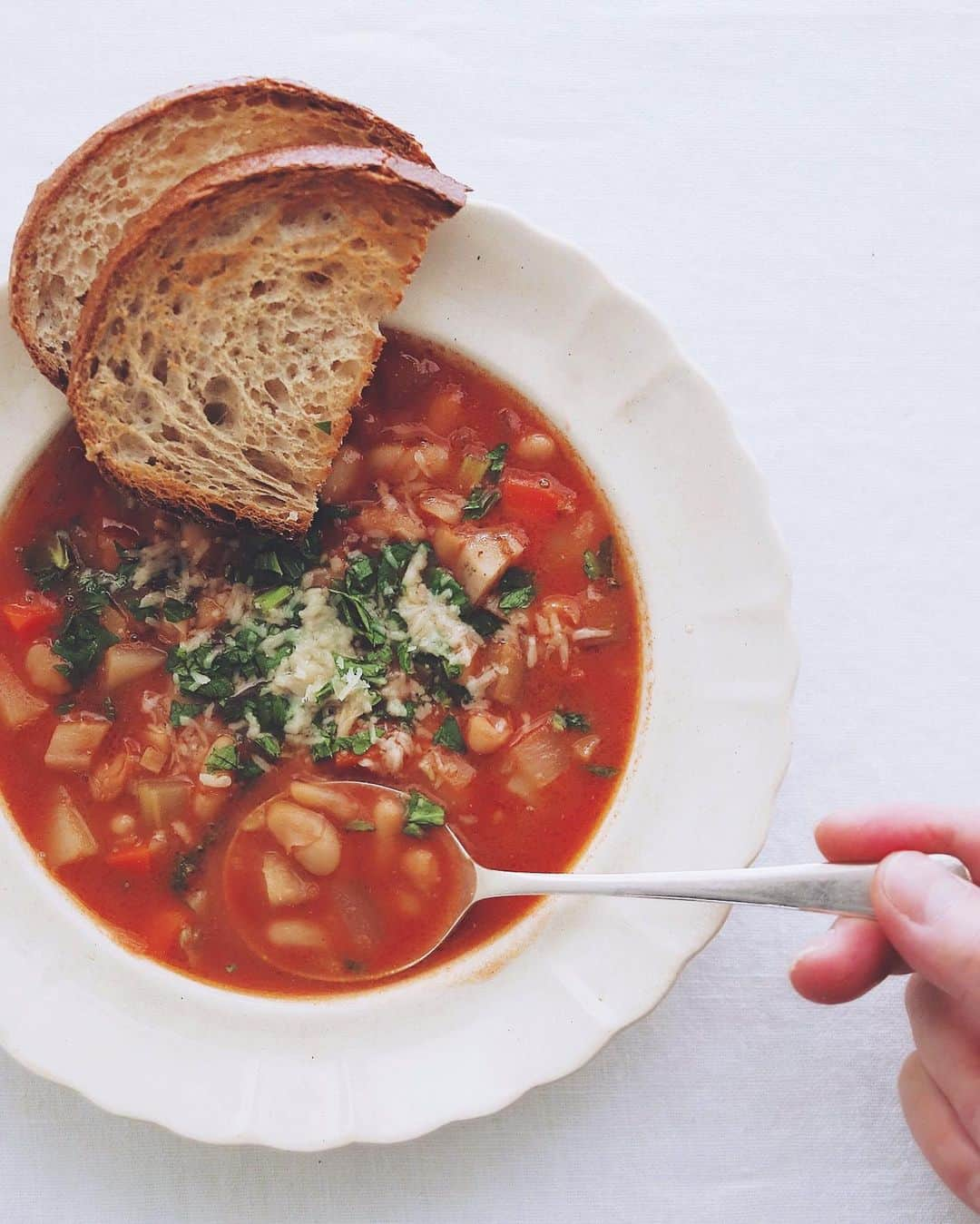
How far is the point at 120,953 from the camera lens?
3.47 meters

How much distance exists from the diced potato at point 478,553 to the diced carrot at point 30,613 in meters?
1.19

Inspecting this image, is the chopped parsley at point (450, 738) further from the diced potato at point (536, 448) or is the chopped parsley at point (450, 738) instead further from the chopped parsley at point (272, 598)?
the diced potato at point (536, 448)

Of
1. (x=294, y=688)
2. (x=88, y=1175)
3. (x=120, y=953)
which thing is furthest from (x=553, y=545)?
(x=88, y=1175)

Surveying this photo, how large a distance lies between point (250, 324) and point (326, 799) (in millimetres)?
1428

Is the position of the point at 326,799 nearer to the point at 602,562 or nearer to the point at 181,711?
the point at 181,711

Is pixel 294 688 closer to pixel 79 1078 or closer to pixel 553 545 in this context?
pixel 553 545

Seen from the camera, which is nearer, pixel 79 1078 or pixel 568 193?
pixel 79 1078

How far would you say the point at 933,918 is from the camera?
273cm

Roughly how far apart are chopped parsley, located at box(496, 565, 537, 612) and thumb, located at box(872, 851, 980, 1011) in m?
1.33

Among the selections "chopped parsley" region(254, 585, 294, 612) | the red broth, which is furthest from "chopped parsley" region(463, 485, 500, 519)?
"chopped parsley" region(254, 585, 294, 612)

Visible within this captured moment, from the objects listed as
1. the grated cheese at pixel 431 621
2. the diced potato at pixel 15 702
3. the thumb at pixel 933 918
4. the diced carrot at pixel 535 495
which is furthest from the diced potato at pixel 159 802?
the thumb at pixel 933 918

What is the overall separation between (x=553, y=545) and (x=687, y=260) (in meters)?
1.11

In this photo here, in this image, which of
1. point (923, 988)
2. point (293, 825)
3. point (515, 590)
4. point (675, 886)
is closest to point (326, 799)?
point (293, 825)

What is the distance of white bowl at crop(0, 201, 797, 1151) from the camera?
3359 millimetres
